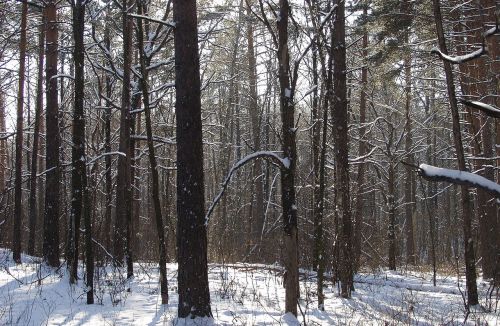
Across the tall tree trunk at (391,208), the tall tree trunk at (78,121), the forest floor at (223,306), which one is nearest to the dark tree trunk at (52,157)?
the forest floor at (223,306)

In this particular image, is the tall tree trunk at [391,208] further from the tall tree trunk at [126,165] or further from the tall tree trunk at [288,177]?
the tall tree trunk at [288,177]

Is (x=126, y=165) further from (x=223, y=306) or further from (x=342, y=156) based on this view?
(x=342, y=156)

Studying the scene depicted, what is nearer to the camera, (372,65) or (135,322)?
(135,322)

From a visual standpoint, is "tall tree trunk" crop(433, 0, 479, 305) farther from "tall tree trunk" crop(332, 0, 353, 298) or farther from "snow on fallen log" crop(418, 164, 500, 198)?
"snow on fallen log" crop(418, 164, 500, 198)

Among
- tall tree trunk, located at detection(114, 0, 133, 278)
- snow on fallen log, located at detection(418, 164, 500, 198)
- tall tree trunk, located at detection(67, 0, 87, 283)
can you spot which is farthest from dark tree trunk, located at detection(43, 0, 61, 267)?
snow on fallen log, located at detection(418, 164, 500, 198)

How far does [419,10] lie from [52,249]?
1040 centimetres

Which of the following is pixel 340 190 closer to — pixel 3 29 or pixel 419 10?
pixel 419 10

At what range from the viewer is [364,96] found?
52.5 ft

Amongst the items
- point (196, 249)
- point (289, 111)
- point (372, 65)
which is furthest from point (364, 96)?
point (196, 249)

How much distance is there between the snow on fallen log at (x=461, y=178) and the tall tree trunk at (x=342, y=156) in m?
6.66

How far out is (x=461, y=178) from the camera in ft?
5.26

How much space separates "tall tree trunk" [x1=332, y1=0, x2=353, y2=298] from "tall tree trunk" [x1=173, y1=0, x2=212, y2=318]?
10.6 ft

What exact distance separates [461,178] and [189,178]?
13.8 feet

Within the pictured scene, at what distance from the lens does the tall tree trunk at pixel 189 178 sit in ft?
17.9
